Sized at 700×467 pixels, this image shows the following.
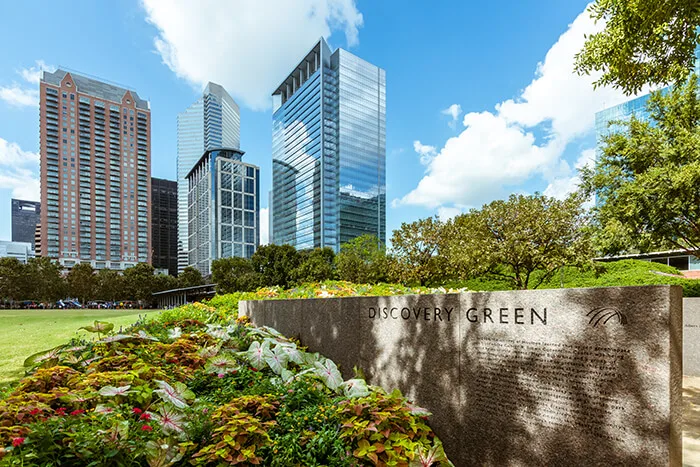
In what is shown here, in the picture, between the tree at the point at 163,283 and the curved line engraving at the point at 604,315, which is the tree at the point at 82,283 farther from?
the curved line engraving at the point at 604,315

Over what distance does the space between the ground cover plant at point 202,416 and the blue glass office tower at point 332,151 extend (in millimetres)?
100013

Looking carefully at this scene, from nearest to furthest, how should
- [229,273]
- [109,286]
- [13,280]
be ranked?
[229,273]
[13,280]
[109,286]

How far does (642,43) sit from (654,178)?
7174 millimetres

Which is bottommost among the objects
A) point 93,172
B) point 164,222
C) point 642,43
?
point 642,43

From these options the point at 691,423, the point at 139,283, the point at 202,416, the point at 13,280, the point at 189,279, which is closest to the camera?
the point at 202,416

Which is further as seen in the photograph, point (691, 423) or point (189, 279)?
point (189, 279)

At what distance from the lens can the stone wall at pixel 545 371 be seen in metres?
2.28

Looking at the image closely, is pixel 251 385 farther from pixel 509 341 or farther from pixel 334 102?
pixel 334 102

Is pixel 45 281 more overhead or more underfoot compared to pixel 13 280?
more underfoot

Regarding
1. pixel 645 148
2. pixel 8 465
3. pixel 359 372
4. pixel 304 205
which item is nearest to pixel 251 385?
pixel 359 372

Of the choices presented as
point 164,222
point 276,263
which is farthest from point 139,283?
point 164,222

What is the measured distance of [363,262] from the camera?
29.2 m

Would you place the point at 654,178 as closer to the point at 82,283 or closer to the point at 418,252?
the point at 418,252

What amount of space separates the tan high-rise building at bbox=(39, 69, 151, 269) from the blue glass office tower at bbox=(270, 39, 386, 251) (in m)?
47.4
